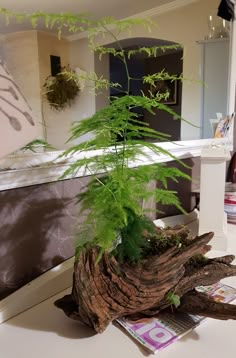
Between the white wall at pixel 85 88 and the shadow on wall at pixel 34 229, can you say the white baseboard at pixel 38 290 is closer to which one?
the shadow on wall at pixel 34 229

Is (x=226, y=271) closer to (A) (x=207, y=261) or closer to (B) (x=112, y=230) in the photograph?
(A) (x=207, y=261)

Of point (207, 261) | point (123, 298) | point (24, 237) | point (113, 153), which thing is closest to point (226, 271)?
point (207, 261)

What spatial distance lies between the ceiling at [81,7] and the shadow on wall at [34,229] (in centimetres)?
37

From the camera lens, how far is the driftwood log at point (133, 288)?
533 mm

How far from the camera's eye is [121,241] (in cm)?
57

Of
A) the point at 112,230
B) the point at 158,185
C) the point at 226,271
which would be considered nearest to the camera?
the point at 112,230

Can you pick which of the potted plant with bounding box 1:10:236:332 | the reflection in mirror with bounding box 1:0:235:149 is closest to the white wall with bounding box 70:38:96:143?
the reflection in mirror with bounding box 1:0:235:149

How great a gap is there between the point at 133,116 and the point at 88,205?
0.62ft

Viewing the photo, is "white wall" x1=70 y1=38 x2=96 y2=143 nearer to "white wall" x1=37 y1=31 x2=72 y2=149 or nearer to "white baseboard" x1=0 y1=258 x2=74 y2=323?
"white wall" x1=37 y1=31 x2=72 y2=149

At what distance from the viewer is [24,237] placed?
2.33ft

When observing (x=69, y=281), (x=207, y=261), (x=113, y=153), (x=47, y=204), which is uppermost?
(x=113, y=153)

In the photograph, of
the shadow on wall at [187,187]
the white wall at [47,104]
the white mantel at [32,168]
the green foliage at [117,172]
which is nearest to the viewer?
the green foliage at [117,172]

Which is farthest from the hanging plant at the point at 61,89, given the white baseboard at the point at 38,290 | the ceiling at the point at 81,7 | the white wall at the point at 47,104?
the white baseboard at the point at 38,290

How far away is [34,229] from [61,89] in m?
0.37
